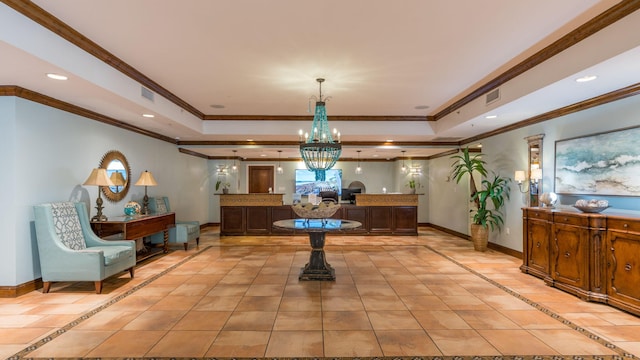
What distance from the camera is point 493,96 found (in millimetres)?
5027

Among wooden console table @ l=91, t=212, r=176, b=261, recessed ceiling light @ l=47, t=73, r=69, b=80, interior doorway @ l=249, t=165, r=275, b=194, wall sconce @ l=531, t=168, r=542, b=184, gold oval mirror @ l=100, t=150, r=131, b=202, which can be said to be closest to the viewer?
recessed ceiling light @ l=47, t=73, r=69, b=80

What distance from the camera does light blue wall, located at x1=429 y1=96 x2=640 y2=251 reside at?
4139mm

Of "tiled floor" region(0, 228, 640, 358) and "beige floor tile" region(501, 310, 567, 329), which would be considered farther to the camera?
"beige floor tile" region(501, 310, 567, 329)

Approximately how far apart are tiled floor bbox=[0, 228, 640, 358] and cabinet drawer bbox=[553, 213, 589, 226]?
89 centimetres

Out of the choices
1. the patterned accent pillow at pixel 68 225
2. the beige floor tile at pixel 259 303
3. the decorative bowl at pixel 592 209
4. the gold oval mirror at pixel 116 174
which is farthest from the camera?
the gold oval mirror at pixel 116 174

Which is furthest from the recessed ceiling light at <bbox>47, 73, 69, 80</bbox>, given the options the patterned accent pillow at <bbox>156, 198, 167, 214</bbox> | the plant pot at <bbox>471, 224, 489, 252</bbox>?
the plant pot at <bbox>471, 224, 489, 252</bbox>

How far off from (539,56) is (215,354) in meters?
4.52

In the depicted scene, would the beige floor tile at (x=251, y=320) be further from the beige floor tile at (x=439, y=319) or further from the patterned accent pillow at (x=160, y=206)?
the patterned accent pillow at (x=160, y=206)

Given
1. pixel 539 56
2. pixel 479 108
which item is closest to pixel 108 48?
pixel 539 56

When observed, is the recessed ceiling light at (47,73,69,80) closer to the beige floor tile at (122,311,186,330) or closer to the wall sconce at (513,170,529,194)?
the beige floor tile at (122,311,186,330)

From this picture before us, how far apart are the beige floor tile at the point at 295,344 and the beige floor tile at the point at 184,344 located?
0.55 m

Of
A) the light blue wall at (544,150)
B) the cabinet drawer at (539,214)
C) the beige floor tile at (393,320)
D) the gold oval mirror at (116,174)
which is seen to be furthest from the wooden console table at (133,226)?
the light blue wall at (544,150)

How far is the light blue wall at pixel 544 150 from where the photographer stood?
13.6 feet

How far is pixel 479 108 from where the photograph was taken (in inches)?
216
